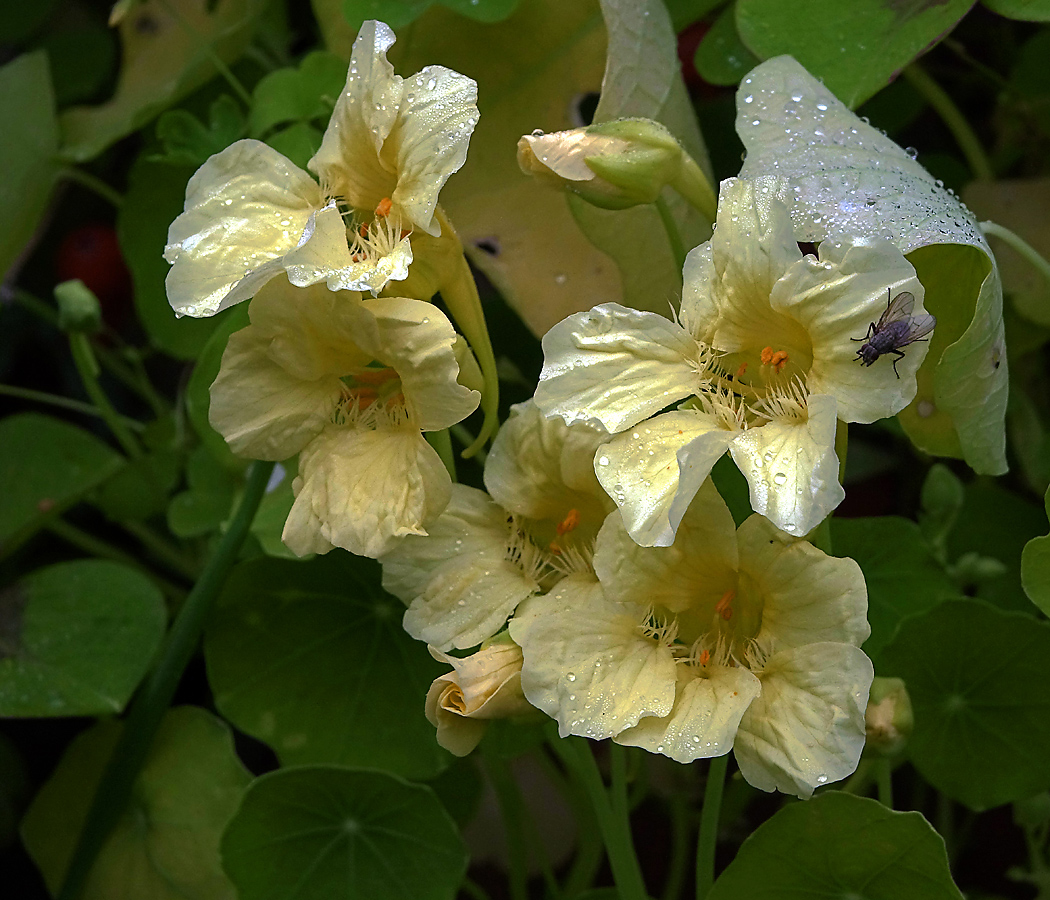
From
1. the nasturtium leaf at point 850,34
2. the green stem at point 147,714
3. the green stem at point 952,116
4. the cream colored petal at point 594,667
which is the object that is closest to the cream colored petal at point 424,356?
the cream colored petal at point 594,667

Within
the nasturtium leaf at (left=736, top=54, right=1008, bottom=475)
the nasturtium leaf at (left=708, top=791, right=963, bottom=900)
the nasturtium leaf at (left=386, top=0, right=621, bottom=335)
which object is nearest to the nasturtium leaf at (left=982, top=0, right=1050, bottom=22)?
the nasturtium leaf at (left=736, top=54, right=1008, bottom=475)

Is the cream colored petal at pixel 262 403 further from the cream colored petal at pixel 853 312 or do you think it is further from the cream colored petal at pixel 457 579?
the cream colored petal at pixel 853 312

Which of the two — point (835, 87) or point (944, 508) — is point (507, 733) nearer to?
point (944, 508)

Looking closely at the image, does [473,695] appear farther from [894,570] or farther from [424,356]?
[894,570]

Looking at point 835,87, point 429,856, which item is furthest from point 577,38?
point 429,856

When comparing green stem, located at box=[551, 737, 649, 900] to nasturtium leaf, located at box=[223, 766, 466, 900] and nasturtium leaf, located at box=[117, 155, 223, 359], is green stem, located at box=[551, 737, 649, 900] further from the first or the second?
nasturtium leaf, located at box=[117, 155, 223, 359]

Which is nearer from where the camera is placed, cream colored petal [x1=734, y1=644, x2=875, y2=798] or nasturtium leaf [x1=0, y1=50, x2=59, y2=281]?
cream colored petal [x1=734, y1=644, x2=875, y2=798]
